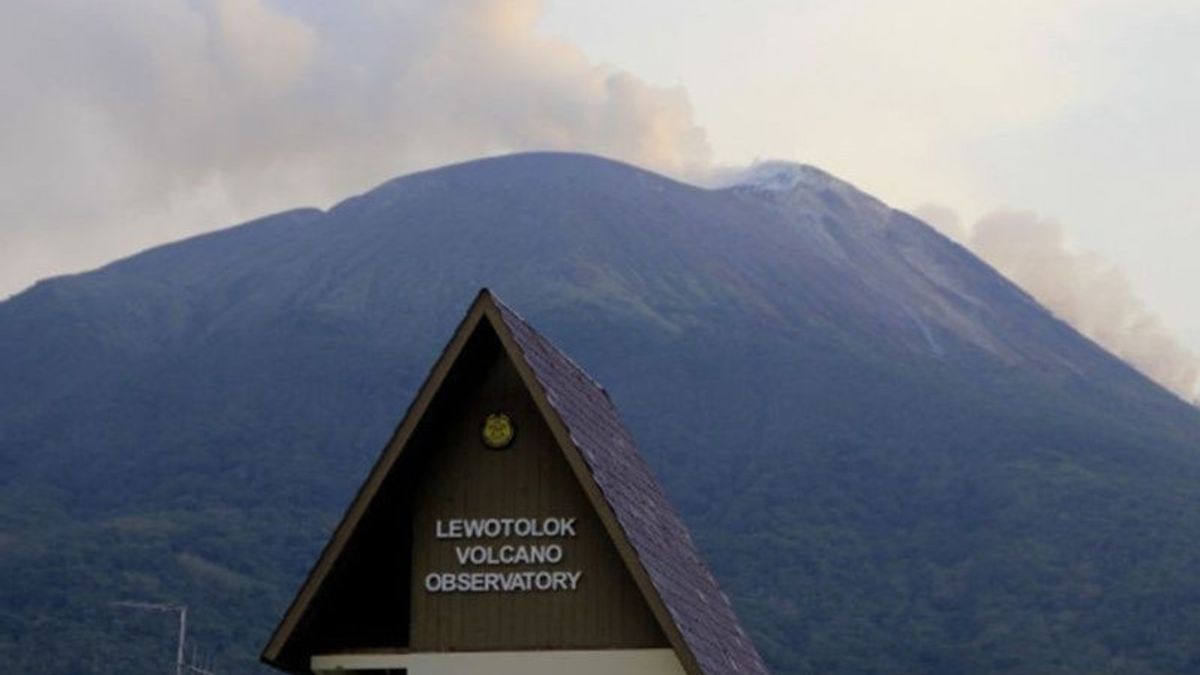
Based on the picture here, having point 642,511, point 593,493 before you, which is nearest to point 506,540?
point 593,493

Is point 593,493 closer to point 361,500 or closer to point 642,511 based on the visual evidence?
point 642,511

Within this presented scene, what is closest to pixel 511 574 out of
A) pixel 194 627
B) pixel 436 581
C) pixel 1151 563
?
pixel 436 581

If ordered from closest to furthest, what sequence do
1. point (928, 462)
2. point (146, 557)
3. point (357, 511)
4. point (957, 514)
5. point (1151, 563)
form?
point (357, 511) → point (146, 557) → point (1151, 563) → point (957, 514) → point (928, 462)

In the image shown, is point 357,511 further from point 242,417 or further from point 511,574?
point 242,417

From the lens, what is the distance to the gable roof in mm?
15945

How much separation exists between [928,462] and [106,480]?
63960 millimetres

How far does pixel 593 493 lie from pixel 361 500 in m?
1.59

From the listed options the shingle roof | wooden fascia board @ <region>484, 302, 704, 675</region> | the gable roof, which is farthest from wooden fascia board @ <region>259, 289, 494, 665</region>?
the shingle roof

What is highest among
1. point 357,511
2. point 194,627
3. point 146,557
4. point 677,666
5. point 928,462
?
point 928,462

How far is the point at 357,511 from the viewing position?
1631 centimetres

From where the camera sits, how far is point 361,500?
1630 cm

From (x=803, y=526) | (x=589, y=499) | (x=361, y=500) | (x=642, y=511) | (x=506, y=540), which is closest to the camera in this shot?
(x=361, y=500)

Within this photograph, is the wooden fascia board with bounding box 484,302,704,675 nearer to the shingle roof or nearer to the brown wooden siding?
the shingle roof

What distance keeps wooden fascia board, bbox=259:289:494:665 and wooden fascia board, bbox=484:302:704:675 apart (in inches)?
13.1
